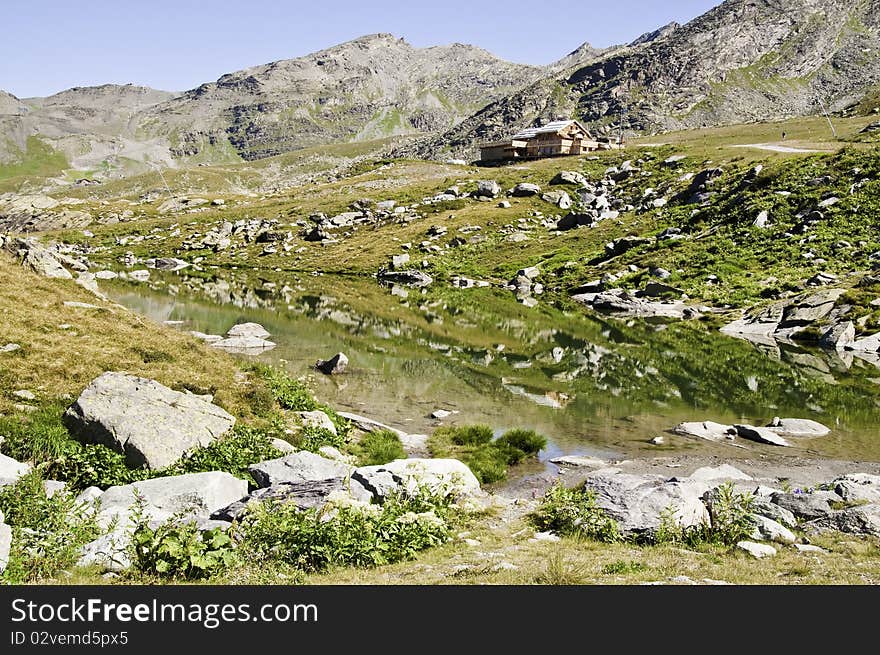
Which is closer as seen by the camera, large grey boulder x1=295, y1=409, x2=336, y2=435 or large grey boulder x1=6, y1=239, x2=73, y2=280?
large grey boulder x1=295, y1=409, x2=336, y2=435

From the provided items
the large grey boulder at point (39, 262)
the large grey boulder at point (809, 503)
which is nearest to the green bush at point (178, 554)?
the large grey boulder at point (809, 503)

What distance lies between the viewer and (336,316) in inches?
2470

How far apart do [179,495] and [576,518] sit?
9376mm

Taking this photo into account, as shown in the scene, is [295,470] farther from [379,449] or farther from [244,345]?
[244,345]

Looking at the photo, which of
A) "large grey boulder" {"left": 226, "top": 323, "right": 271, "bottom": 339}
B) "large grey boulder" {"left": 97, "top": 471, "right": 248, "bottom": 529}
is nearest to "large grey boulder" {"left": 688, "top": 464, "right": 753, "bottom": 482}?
"large grey boulder" {"left": 97, "top": 471, "right": 248, "bottom": 529}

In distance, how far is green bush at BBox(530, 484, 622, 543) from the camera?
47.8 ft

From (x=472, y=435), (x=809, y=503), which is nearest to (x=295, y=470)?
(x=472, y=435)

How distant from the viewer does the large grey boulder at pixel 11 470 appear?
13.8 metres

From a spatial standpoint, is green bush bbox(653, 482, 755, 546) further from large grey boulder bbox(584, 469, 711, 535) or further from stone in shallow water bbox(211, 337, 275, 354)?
stone in shallow water bbox(211, 337, 275, 354)

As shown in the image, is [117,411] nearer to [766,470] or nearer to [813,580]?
[813,580]

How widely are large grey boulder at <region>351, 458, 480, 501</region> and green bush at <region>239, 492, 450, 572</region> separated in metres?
2.34

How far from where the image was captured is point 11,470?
1467cm

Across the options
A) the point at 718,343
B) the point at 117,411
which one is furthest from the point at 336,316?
the point at 117,411
